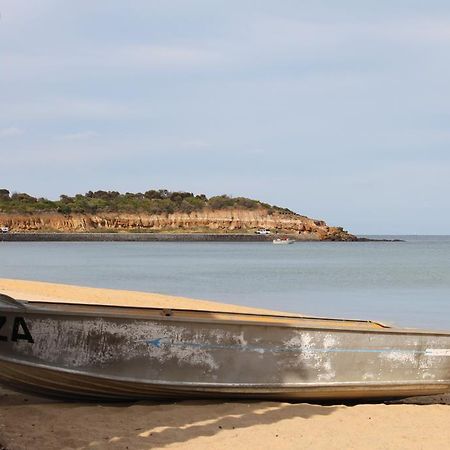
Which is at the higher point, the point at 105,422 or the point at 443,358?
the point at 443,358

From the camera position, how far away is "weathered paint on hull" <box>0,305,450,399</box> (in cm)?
829

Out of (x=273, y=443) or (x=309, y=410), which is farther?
(x=309, y=410)

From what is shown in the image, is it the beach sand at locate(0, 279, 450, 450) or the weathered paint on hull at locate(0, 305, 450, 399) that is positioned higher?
the weathered paint on hull at locate(0, 305, 450, 399)

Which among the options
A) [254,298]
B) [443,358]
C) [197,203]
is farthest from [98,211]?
[443,358]

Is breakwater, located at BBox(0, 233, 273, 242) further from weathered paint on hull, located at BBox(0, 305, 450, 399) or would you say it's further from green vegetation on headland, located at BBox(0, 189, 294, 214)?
weathered paint on hull, located at BBox(0, 305, 450, 399)

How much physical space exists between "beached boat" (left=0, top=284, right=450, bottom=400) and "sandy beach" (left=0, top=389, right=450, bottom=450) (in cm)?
18

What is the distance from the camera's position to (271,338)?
8.68 metres

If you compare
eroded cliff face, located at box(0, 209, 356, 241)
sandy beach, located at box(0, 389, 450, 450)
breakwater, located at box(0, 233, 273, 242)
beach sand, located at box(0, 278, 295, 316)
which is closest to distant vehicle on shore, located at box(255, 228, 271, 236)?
eroded cliff face, located at box(0, 209, 356, 241)

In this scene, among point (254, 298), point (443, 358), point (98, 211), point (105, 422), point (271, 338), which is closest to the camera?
point (105, 422)

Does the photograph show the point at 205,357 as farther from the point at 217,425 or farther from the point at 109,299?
the point at 109,299

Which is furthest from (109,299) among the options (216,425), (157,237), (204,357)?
(157,237)

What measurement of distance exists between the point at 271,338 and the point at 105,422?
2.07m

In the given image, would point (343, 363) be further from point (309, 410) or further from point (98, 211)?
point (98, 211)

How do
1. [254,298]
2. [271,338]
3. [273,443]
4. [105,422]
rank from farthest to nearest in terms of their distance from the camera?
1. [254,298]
2. [271,338]
3. [105,422]
4. [273,443]
